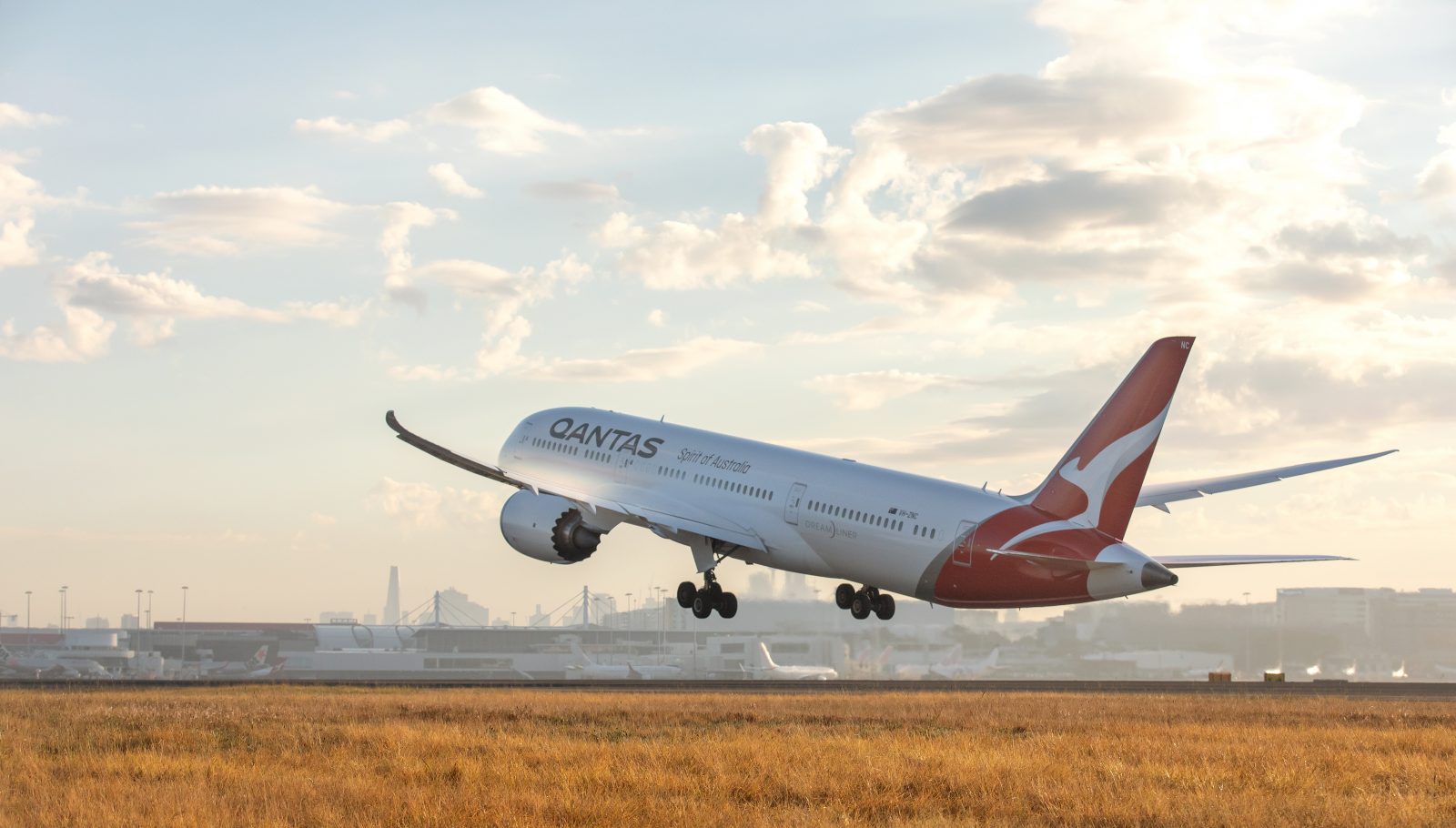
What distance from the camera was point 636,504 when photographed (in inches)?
2164

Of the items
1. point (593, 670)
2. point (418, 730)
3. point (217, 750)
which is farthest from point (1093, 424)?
point (593, 670)

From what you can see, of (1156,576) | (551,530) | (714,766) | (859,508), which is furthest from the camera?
(551,530)

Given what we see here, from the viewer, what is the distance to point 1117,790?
27.2m

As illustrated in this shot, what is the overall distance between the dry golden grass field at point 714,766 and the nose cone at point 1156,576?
3.88 meters

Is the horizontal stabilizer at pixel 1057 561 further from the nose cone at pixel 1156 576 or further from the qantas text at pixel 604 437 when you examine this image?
the qantas text at pixel 604 437

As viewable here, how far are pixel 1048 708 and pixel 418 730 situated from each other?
23.6 meters

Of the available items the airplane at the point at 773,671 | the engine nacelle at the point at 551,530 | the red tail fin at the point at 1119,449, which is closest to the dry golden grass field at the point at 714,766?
the engine nacelle at the point at 551,530

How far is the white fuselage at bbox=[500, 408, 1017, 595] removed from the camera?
4562cm

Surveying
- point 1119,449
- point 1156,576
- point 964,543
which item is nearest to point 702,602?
point 964,543

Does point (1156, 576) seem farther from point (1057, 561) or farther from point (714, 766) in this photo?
point (714, 766)

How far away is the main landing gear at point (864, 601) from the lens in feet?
174

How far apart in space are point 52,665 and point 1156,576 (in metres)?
170

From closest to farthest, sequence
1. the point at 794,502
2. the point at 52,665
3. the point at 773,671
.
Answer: the point at 794,502 → the point at 773,671 → the point at 52,665

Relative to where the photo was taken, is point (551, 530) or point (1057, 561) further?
point (551, 530)
